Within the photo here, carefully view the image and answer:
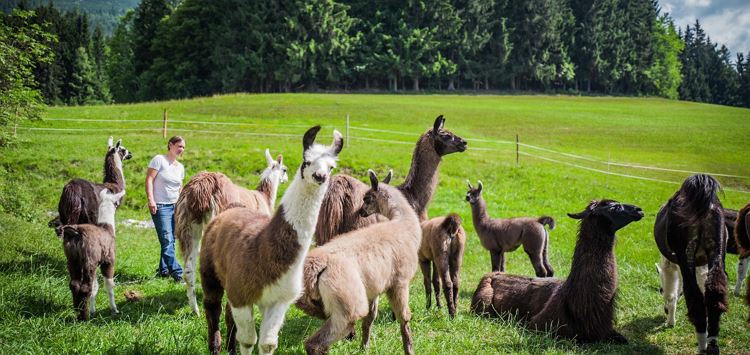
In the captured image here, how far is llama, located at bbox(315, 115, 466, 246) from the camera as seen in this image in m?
6.51

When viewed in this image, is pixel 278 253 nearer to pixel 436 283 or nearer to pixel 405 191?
pixel 405 191

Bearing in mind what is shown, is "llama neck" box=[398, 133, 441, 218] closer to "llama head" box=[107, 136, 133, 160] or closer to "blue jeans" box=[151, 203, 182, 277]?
"blue jeans" box=[151, 203, 182, 277]

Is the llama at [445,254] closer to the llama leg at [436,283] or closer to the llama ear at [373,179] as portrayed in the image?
the llama leg at [436,283]

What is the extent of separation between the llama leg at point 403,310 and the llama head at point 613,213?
2.17 m

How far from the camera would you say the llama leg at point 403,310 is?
512 cm

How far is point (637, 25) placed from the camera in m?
75.9

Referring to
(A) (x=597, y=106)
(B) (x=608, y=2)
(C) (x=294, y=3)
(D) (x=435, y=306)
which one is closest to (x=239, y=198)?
(D) (x=435, y=306)

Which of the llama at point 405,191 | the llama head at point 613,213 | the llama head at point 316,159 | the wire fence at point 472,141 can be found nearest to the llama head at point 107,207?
the llama at point 405,191

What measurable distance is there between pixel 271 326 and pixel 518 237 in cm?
597

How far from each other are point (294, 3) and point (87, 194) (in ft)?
176

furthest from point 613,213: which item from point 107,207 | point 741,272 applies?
point 107,207

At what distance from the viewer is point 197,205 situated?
6629 millimetres

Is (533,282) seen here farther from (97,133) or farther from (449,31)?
(449,31)

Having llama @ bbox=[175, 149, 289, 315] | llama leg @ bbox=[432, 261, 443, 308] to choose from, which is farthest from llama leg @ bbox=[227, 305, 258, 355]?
llama leg @ bbox=[432, 261, 443, 308]
